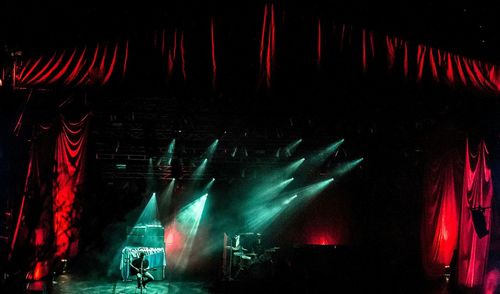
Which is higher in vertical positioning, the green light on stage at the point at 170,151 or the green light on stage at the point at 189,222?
the green light on stage at the point at 170,151

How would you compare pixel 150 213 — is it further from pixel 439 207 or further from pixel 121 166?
pixel 439 207

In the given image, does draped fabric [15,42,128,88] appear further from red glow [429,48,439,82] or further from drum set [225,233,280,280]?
red glow [429,48,439,82]

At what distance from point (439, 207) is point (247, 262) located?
4.73 meters

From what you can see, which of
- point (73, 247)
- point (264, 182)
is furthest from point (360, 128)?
point (73, 247)

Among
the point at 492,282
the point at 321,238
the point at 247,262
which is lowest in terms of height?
the point at 492,282

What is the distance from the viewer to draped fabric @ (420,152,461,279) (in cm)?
1055

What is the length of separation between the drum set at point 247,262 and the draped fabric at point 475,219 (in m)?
4.22

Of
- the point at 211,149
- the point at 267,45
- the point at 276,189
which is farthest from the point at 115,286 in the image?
the point at 267,45

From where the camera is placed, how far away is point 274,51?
909 centimetres

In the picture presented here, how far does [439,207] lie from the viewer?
10.6 meters

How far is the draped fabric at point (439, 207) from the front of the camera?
1055 centimetres

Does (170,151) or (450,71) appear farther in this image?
(170,151)

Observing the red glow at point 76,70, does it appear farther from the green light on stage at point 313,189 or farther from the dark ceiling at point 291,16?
the green light on stage at point 313,189

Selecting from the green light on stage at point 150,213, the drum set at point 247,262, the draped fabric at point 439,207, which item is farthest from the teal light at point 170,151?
the draped fabric at point 439,207
